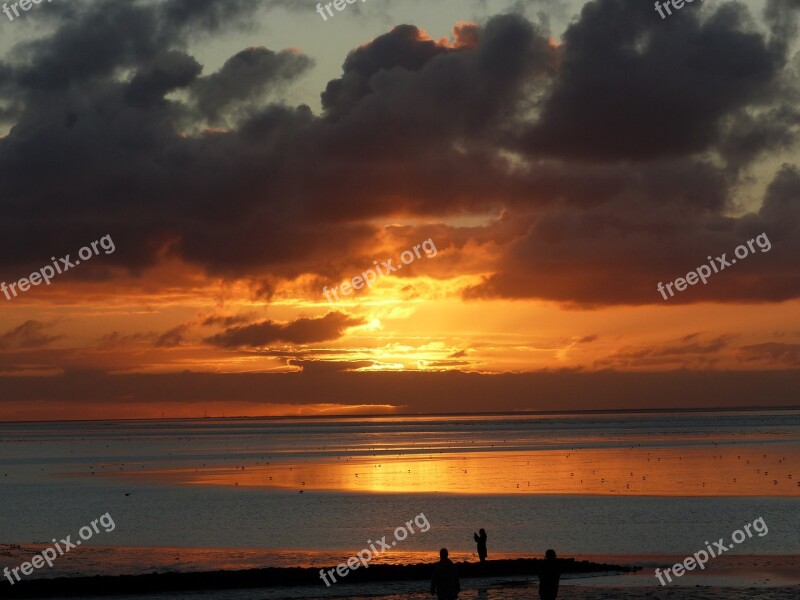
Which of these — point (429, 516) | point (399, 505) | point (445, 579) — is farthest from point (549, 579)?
point (399, 505)

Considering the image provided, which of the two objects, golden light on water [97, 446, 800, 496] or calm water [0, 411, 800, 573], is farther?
golden light on water [97, 446, 800, 496]

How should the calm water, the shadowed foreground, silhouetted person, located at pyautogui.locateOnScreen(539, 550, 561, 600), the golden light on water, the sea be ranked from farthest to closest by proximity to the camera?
1. the golden light on water
2. the calm water
3. the sea
4. the shadowed foreground
5. silhouetted person, located at pyautogui.locateOnScreen(539, 550, 561, 600)

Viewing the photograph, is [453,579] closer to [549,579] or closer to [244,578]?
[549,579]

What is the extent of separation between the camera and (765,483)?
82062 millimetres

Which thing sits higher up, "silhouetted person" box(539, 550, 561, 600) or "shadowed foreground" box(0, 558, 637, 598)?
"shadowed foreground" box(0, 558, 637, 598)

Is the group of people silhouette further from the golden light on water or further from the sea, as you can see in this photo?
the golden light on water

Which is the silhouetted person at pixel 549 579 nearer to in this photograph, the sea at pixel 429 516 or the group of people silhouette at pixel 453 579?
the group of people silhouette at pixel 453 579

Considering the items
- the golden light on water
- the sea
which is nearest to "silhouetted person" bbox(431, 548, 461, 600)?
the sea

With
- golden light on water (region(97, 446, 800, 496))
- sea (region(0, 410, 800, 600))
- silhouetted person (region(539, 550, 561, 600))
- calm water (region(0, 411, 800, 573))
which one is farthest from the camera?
golden light on water (region(97, 446, 800, 496))

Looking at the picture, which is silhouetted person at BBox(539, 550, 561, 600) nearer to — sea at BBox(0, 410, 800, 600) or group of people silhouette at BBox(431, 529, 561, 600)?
group of people silhouette at BBox(431, 529, 561, 600)

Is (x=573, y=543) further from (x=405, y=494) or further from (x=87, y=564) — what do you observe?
(x=405, y=494)

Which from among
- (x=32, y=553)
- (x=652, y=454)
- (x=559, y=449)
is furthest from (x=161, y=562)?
(x=559, y=449)

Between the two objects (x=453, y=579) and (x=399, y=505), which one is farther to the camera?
(x=399, y=505)

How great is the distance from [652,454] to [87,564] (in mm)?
92317
